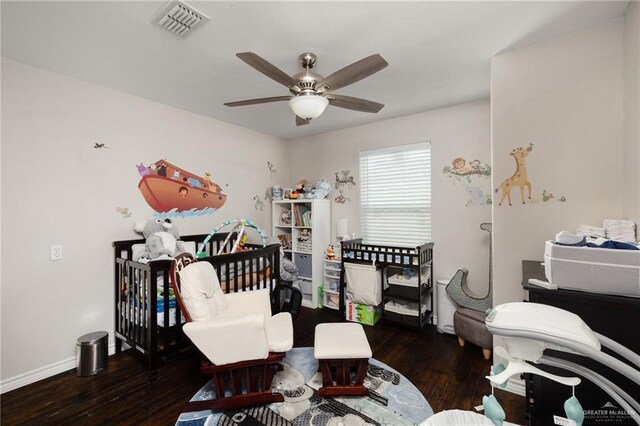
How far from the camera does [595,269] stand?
1.18 m

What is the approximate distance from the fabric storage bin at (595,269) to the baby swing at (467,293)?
4.90 ft

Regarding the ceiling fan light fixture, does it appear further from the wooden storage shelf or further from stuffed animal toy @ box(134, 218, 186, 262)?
the wooden storage shelf

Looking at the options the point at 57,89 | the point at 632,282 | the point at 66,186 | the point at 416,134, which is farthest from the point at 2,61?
the point at 632,282

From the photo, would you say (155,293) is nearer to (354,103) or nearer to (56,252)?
(56,252)

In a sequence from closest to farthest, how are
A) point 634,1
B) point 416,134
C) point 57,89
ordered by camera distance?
point 634,1 < point 57,89 < point 416,134

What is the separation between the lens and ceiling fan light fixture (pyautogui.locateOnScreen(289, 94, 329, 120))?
1.68 meters

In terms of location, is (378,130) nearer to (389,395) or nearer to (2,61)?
(389,395)

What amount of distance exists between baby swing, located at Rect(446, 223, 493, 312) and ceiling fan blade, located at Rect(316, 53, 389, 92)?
198cm

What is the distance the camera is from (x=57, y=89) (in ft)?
7.41

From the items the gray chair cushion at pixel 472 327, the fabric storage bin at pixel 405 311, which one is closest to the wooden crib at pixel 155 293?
the fabric storage bin at pixel 405 311

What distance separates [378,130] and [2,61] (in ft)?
11.5

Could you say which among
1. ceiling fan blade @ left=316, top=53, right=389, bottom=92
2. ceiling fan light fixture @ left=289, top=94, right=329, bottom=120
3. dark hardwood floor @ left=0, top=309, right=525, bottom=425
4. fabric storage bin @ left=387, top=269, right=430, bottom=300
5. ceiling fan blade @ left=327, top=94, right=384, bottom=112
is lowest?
dark hardwood floor @ left=0, top=309, right=525, bottom=425

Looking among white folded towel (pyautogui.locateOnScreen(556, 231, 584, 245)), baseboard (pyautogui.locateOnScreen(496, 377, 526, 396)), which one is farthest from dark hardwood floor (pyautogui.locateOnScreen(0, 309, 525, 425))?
white folded towel (pyautogui.locateOnScreen(556, 231, 584, 245))

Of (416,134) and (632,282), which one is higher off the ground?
(416,134)
